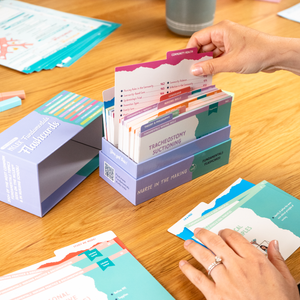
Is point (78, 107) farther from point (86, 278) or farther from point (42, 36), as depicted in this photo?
point (42, 36)

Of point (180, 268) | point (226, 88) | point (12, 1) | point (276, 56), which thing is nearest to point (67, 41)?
point (12, 1)

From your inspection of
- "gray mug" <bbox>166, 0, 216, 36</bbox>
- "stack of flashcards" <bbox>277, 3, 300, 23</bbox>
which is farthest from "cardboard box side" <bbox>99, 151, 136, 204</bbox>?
"stack of flashcards" <bbox>277, 3, 300, 23</bbox>

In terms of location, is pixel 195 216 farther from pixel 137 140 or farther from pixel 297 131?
pixel 297 131

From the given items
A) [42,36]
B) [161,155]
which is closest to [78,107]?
[161,155]

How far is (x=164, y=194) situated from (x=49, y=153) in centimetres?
28

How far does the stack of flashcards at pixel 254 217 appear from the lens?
2.50ft

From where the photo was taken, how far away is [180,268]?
0.69 metres

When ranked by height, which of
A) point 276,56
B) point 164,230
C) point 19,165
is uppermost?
point 276,56

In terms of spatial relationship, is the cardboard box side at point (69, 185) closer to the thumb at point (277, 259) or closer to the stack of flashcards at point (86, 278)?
the stack of flashcards at point (86, 278)

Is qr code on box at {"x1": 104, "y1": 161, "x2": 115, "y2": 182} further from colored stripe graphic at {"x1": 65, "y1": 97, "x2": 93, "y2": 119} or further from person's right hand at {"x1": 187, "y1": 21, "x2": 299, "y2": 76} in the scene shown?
person's right hand at {"x1": 187, "y1": 21, "x2": 299, "y2": 76}

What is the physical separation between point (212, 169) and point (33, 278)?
508mm

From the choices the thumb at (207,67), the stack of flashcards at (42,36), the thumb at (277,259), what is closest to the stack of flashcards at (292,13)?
the stack of flashcards at (42,36)

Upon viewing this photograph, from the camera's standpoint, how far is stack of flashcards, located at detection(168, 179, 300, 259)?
761 mm

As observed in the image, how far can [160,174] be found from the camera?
85 centimetres
